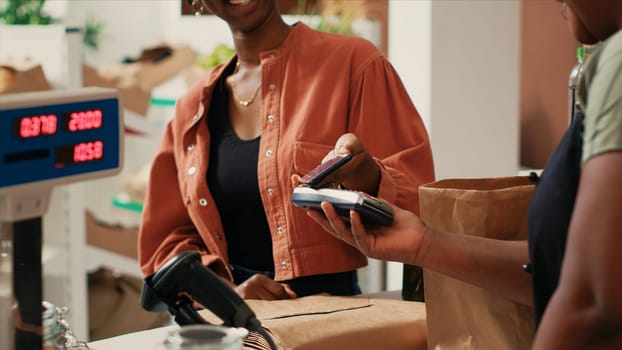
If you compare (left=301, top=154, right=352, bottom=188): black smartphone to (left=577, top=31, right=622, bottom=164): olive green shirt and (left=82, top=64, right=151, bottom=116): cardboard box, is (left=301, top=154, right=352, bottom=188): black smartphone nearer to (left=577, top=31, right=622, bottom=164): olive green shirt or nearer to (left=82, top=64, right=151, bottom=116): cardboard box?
(left=577, top=31, right=622, bottom=164): olive green shirt

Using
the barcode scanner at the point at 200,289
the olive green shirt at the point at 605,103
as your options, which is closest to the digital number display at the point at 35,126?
the barcode scanner at the point at 200,289

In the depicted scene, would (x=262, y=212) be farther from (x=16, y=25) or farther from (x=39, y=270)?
(x=16, y=25)

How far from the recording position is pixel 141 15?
524cm

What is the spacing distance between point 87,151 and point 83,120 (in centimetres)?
4

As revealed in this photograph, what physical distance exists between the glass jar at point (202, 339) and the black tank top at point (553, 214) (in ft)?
1.31

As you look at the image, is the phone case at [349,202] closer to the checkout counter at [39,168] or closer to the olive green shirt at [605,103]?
the checkout counter at [39,168]

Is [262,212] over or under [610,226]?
under

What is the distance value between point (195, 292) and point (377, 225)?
1.46ft

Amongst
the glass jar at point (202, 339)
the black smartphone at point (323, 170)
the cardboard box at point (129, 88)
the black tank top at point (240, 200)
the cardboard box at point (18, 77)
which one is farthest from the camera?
the cardboard box at point (129, 88)

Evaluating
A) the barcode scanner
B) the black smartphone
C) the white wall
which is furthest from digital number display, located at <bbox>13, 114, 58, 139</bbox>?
the white wall

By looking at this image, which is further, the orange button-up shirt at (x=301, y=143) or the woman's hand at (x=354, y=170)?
the orange button-up shirt at (x=301, y=143)

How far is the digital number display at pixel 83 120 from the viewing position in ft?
3.25

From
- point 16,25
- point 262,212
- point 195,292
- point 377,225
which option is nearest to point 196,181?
point 262,212

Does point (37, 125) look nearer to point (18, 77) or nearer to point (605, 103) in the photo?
point (605, 103)
